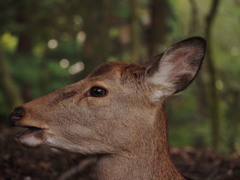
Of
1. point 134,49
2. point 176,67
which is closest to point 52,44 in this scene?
point 134,49

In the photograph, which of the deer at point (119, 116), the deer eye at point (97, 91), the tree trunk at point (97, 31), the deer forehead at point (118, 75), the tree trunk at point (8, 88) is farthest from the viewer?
the tree trunk at point (97, 31)

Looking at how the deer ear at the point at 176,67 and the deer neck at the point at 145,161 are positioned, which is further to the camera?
the deer ear at the point at 176,67

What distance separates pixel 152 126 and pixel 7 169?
263 centimetres

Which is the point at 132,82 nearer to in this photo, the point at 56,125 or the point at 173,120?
the point at 56,125

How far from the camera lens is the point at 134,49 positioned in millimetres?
12242

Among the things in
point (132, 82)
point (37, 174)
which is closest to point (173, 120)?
point (37, 174)

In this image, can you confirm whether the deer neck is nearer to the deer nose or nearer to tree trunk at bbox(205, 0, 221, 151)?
the deer nose

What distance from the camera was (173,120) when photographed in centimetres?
1381

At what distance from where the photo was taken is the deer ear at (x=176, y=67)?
4266mm

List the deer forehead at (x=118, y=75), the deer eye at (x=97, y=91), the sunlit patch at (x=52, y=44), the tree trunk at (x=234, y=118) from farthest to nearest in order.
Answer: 1. the sunlit patch at (x=52, y=44)
2. the tree trunk at (x=234, y=118)
3. the deer forehead at (x=118, y=75)
4. the deer eye at (x=97, y=91)

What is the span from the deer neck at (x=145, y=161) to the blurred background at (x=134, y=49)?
6.09 metres

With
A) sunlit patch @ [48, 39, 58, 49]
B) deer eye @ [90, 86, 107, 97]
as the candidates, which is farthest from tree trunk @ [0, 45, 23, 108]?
deer eye @ [90, 86, 107, 97]

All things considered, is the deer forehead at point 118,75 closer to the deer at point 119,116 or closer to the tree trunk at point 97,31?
the deer at point 119,116

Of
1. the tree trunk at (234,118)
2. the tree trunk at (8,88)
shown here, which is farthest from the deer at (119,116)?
the tree trunk at (234,118)
